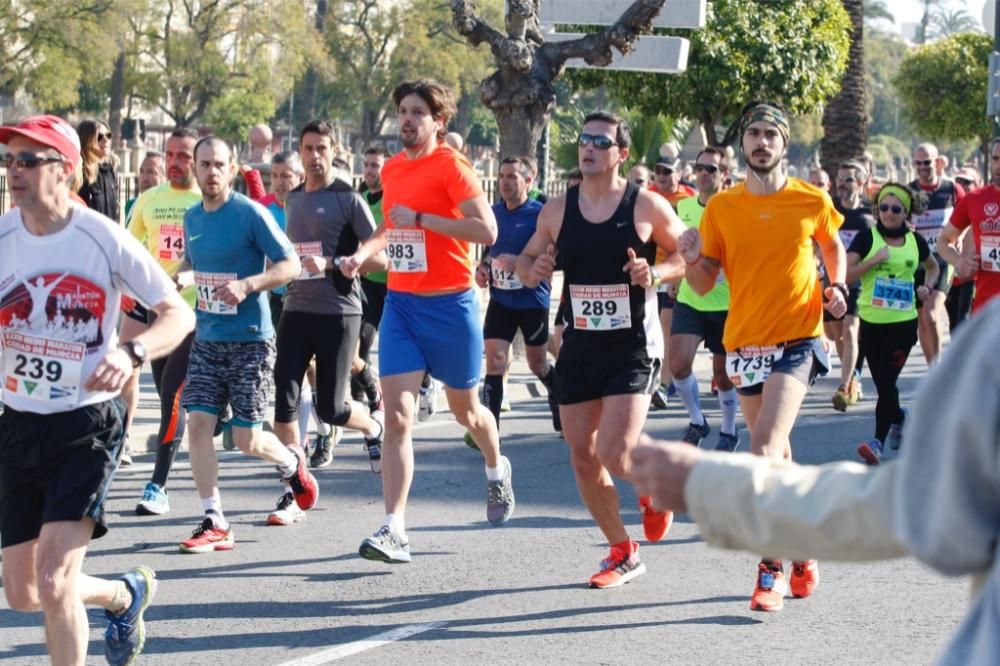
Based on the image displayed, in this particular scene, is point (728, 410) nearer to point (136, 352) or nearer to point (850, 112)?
point (136, 352)

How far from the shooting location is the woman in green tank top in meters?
10.6

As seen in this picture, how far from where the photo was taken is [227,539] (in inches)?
308

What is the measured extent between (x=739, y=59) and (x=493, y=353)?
46.5ft

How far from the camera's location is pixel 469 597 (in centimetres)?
687

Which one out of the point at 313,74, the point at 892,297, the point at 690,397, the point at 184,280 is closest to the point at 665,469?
the point at 184,280

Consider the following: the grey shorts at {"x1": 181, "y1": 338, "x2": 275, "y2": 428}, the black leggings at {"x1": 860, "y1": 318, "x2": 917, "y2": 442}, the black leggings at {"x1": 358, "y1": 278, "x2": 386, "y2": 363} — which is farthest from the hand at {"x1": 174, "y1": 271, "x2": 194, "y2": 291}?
the black leggings at {"x1": 860, "y1": 318, "x2": 917, "y2": 442}

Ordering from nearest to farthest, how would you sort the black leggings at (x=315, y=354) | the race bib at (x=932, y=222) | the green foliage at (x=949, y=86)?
the black leggings at (x=315, y=354) < the race bib at (x=932, y=222) < the green foliage at (x=949, y=86)

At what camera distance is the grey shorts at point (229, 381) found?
7.77 metres

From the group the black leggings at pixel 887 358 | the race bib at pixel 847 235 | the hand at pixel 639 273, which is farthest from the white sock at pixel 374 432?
the race bib at pixel 847 235

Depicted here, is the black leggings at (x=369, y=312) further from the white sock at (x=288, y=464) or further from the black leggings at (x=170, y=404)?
the white sock at (x=288, y=464)

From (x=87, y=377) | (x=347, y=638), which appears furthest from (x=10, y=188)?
(x=347, y=638)

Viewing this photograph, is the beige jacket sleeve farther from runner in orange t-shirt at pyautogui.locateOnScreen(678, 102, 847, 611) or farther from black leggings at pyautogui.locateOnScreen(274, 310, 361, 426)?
black leggings at pyautogui.locateOnScreen(274, 310, 361, 426)

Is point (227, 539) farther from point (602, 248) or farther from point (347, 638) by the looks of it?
point (602, 248)

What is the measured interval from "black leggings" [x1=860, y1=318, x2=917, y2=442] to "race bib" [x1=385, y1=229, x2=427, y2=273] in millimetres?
4140
